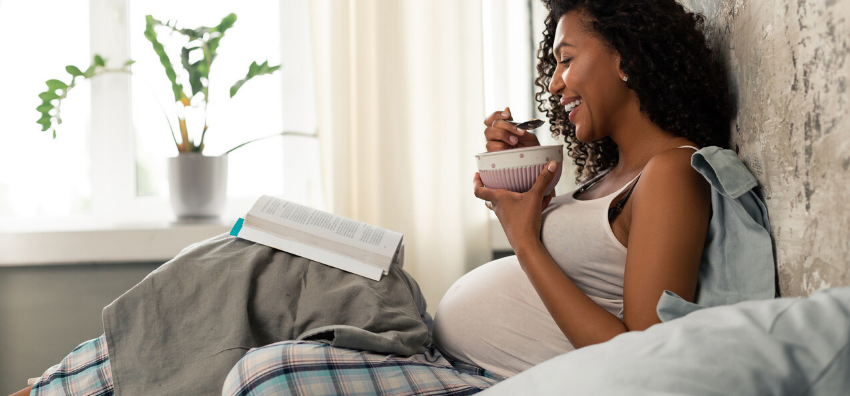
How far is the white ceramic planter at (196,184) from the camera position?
5.82 feet

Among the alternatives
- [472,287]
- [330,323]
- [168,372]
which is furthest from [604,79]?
[168,372]

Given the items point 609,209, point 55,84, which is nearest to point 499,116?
point 609,209

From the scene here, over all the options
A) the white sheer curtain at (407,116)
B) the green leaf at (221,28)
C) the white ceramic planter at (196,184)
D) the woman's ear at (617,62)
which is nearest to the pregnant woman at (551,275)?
the woman's ear at (617,62)

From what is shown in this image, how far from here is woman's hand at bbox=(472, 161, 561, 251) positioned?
0.90 meters

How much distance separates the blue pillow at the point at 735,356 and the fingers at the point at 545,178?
0.51 metres

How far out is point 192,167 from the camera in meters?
1.78

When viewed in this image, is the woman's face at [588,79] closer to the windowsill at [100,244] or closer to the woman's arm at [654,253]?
the woman's arm at [654,253]

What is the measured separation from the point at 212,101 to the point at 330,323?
1.27 meters

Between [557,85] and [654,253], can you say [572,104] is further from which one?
[654,253]

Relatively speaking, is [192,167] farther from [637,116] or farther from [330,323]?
[637,116]

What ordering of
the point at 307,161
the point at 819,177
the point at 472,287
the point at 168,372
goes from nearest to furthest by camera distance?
the point at 819,177, the point at 168,372, the point at 472,287, the point at 307,161

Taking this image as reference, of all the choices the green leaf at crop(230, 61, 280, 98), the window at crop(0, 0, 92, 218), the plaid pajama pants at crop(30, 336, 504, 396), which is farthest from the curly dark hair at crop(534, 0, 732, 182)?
the window at crop(0, 0, 92, 218)

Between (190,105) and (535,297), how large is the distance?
132cm

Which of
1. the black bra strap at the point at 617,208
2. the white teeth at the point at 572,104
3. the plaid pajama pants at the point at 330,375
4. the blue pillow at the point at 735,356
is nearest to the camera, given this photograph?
the blue pillow at the point at 735,356
